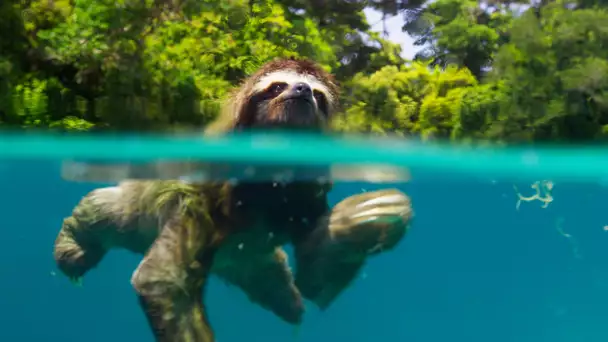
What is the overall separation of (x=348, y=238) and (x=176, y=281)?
3.48 ft

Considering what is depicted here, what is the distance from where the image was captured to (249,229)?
4555 millimetres

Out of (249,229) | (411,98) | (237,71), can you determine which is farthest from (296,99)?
(411,98)

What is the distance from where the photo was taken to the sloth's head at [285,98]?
4602 mm

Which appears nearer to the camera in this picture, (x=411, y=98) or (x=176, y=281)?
(x=176, y=281)

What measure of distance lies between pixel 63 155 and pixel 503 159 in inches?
175

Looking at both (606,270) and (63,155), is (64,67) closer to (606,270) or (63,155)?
→ (63,155)

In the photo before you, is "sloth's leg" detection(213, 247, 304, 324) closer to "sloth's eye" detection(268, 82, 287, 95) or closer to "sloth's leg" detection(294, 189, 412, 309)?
"sloth's leg" detection(294, 189, 412, 309)

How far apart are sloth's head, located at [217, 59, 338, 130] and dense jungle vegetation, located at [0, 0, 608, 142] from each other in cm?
662

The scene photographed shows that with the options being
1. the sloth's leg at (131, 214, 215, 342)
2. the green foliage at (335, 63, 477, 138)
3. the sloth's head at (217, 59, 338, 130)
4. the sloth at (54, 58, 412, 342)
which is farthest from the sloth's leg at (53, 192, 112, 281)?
the green foliage at (335, 63, 477, 138)

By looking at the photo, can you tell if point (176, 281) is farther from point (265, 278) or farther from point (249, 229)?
point (265, 278)

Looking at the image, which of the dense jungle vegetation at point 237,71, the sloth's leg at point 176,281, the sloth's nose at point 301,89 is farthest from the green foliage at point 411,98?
the sloth's leg at point 176,281

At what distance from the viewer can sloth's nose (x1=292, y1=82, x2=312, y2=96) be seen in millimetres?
4551

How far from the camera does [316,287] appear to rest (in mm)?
4473

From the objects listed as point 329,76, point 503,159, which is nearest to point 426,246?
point 503,159
